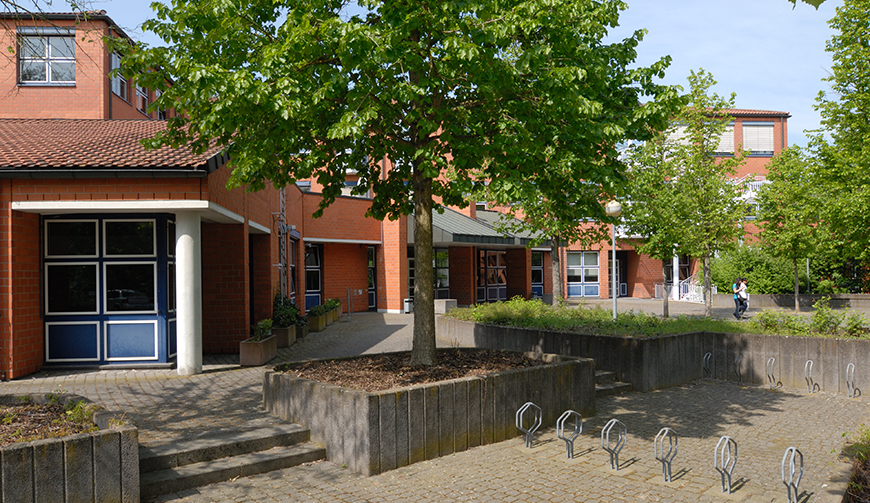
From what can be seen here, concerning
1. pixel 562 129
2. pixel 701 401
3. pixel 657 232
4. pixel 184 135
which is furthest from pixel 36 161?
pixel 657 232

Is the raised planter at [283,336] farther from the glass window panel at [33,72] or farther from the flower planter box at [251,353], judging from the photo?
the glass window panel at [33,72]

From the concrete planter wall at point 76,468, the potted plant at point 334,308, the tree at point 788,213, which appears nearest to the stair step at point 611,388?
the concrete planter wall at point 76,468

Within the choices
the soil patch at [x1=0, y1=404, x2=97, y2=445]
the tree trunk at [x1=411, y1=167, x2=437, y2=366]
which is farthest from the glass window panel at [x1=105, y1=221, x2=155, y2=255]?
the tree trunk at [x1=411, y1=167, x2=437, y2=366]

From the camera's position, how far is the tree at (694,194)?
19938mm

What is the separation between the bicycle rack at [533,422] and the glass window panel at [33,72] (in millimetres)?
16799

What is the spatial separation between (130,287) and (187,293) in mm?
1502

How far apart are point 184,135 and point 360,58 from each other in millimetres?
3343

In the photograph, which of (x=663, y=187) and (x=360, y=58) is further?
(x=663, y=187)

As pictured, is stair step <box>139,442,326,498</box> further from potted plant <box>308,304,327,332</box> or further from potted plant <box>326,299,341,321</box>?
potted plant <box>326,299,341,321</box>

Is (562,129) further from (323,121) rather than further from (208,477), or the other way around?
(208,477)

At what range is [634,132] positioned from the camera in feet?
23.5

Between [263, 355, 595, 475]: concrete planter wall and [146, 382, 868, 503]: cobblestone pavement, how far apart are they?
0.15m

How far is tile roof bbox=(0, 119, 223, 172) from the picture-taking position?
9.87 m

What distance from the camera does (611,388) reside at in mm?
9625
